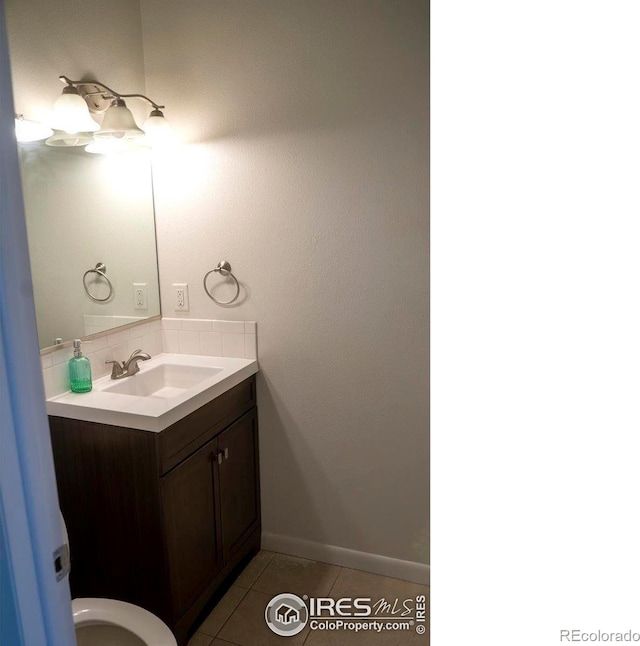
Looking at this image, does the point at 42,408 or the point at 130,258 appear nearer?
the point at 42,408

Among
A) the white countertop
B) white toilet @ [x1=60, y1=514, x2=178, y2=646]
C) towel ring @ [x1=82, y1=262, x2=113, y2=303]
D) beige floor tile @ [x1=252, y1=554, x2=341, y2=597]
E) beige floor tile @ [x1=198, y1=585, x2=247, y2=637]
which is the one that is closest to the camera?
white toilet @ [x1=60, y1=514, x2=178, y2=646]

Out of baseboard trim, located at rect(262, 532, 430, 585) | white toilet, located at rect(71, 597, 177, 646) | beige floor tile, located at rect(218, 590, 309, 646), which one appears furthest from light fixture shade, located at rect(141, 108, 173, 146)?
beige floor tile, located at rect(218, 590, 309, 646)

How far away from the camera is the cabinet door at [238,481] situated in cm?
217

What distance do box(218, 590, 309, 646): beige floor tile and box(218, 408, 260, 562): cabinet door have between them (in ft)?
0.68

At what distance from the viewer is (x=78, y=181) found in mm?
2049

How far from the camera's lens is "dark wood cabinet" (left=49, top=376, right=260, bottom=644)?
1793 mm

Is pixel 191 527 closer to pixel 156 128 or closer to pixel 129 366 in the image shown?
pixel 129 366

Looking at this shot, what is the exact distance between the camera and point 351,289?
2.18 m

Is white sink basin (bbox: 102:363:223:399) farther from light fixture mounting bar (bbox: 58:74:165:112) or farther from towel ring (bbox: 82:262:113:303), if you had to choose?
light fixture mounting bar (bbox: 58:74:165:112)

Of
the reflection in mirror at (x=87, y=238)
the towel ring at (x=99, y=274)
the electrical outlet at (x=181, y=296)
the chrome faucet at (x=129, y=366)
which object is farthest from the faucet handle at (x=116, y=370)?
the electrical outlet at (x=181, y=296)

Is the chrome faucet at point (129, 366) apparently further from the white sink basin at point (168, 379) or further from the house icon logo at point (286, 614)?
the house icon logo at point (286, 614)

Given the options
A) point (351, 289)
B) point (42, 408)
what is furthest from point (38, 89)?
point (42, 408)
